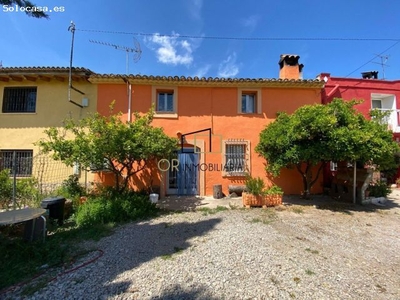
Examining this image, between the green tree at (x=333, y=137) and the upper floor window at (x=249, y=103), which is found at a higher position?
the upper floor window at (x=249, y=103)

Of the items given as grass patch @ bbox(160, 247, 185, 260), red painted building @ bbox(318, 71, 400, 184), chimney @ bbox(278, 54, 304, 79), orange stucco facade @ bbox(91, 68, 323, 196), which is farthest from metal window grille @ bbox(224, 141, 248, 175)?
grass patch @ bbox(160, 247, 185, 260)

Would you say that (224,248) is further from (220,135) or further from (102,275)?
(220,135)

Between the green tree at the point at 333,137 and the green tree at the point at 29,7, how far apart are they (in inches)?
309

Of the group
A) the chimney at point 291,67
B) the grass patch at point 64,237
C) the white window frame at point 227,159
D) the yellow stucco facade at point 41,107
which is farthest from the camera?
the chimney at point 291,67

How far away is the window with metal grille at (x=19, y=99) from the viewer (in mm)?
10403

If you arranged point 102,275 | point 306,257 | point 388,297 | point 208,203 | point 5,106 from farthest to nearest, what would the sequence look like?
point 5,106
point 208,203
point 306,257
point 102,275
point 388,297

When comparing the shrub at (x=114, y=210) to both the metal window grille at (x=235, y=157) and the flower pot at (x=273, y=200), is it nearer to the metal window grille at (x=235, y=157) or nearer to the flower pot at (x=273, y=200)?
the flower pot at (x=273, y=200)

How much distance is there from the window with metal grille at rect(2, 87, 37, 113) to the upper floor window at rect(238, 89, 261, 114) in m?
10.0

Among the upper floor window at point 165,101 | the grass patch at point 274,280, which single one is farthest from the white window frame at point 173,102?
the grass patch at point 274,280

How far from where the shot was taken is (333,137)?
23.9ft

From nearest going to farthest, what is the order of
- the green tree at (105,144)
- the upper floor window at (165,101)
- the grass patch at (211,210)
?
the green tree at (105,144), the grass patch at (211,210), the upper floor window at (165,101)

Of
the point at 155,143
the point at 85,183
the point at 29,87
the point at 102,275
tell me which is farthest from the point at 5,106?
the point at 102,275

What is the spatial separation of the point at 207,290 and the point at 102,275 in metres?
1.76

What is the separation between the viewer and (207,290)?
3137 millimetres
